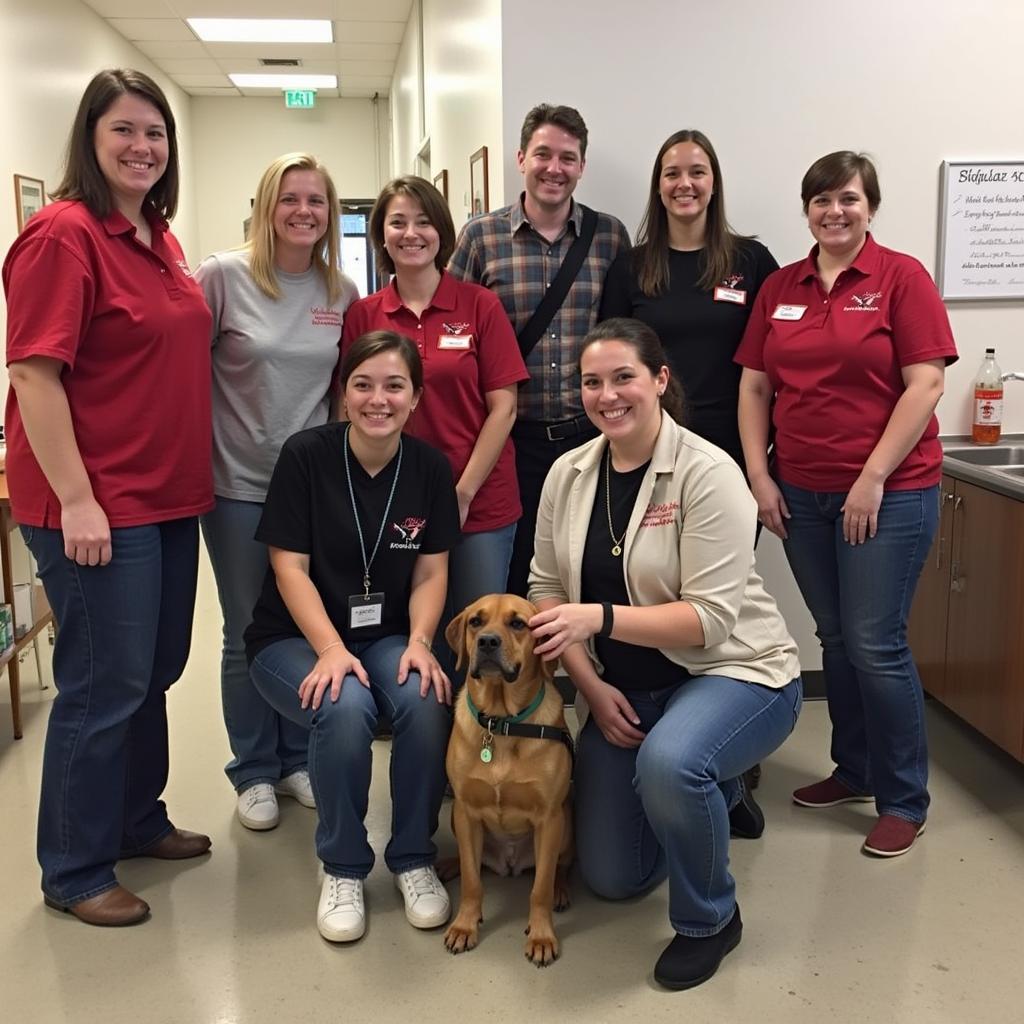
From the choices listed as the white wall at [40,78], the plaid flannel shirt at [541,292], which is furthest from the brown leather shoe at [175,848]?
the white wall at [40,78]

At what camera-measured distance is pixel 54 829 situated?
216 cm

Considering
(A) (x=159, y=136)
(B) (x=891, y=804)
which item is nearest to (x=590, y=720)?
(B) (x=891, y=804)

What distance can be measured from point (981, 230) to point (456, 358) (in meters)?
1.90

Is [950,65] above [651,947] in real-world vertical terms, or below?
above

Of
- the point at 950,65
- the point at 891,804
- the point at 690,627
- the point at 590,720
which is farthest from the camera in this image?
the point at 950,65

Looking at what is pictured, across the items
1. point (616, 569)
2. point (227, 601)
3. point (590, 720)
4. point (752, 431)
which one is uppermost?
point (752, 431)

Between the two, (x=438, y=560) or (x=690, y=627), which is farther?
(x=438, y=560)

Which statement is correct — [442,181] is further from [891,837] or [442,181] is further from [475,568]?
[891,837]

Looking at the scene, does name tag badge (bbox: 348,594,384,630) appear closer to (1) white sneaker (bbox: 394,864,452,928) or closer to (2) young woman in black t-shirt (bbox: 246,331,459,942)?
(2) young woman in black t-shirt (bbox: 246,331,459,942)

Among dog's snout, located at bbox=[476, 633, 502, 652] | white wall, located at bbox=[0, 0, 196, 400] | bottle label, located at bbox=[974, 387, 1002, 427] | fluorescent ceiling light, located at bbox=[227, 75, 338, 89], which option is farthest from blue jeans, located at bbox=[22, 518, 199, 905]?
fluorescent ceiling light, located at bbox=[227, 75, 338, 89]

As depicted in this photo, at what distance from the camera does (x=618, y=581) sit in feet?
7.06

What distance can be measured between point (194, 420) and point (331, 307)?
1.75ft

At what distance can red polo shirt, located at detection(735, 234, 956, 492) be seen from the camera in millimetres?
2354

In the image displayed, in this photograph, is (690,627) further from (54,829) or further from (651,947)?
(54,829)
